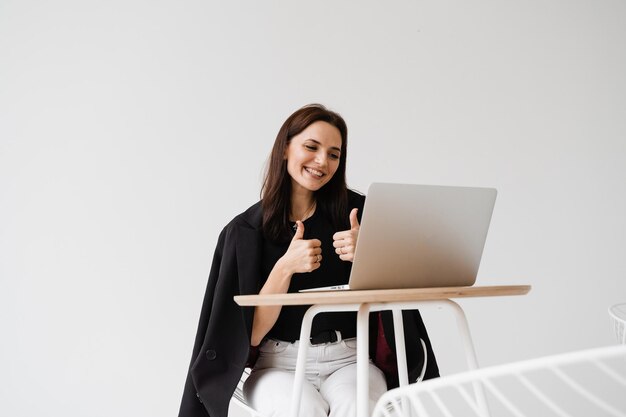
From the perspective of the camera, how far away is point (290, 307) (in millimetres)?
1988

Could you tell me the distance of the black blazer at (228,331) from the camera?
183 centimetres

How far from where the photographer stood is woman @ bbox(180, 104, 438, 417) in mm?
1752

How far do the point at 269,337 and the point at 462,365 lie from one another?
1755 millimetres

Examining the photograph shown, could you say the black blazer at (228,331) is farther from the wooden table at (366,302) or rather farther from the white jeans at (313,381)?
the wooden table at (366,302)

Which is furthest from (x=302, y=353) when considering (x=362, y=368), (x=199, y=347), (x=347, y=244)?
(x=199, y=347)

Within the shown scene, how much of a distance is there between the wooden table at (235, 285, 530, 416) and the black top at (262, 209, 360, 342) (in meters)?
0.29

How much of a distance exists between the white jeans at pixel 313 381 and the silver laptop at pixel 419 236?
1.44 ft

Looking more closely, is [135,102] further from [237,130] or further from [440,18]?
[440,18]

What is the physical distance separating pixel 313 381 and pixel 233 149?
1753 millimetres

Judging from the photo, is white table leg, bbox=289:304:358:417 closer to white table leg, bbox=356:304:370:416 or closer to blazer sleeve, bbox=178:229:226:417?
white table leg, bbox=356:304:370:416

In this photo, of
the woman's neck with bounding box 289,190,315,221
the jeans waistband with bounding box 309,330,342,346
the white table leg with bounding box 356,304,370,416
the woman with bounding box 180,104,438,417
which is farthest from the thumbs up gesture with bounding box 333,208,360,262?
the woman's neck with bounding box 289,190,315,221

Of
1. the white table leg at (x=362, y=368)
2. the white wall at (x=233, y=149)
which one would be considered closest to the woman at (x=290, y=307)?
the white table leg at (x=362, y=368)

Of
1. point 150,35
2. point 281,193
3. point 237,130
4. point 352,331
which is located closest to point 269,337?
point 352,331

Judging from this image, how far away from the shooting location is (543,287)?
352cm
